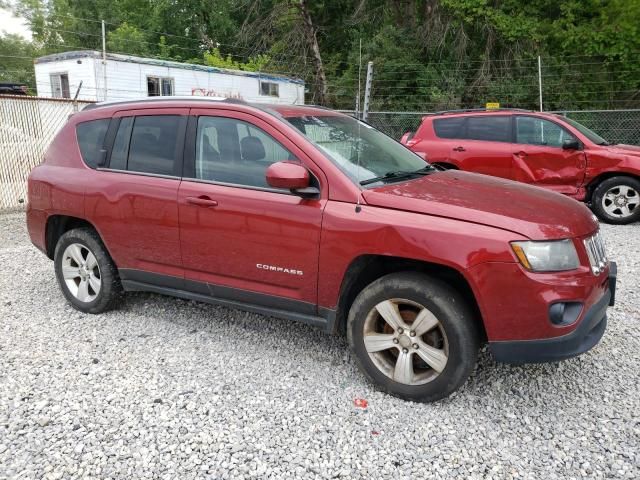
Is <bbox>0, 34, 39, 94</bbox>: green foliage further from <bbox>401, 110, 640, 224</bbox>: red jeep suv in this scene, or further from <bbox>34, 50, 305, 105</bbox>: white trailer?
<bbox>401, 110, 640, 224</bbox>: red jeep suv

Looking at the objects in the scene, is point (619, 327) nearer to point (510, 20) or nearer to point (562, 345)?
point (562, 345)

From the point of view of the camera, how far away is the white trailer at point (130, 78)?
16.5m

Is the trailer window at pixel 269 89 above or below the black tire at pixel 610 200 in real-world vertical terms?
above

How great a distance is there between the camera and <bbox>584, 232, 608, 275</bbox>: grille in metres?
3.06

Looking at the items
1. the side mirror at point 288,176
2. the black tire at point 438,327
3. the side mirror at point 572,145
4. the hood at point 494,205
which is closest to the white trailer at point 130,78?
the side mirror at point 572,145

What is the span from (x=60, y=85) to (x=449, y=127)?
14236 mm

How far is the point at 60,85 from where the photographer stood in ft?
58.7

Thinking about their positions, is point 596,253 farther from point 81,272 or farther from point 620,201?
point 620,201

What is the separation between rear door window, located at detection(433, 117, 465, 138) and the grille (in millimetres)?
6016

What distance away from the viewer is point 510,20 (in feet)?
60.1

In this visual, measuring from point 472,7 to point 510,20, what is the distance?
1429 millimetres

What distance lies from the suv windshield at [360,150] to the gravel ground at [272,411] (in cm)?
131

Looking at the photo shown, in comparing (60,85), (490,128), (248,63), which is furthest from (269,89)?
(490,128)

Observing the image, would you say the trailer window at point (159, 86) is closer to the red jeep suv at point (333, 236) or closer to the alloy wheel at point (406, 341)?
the red jeep suv at point (333, 236)
